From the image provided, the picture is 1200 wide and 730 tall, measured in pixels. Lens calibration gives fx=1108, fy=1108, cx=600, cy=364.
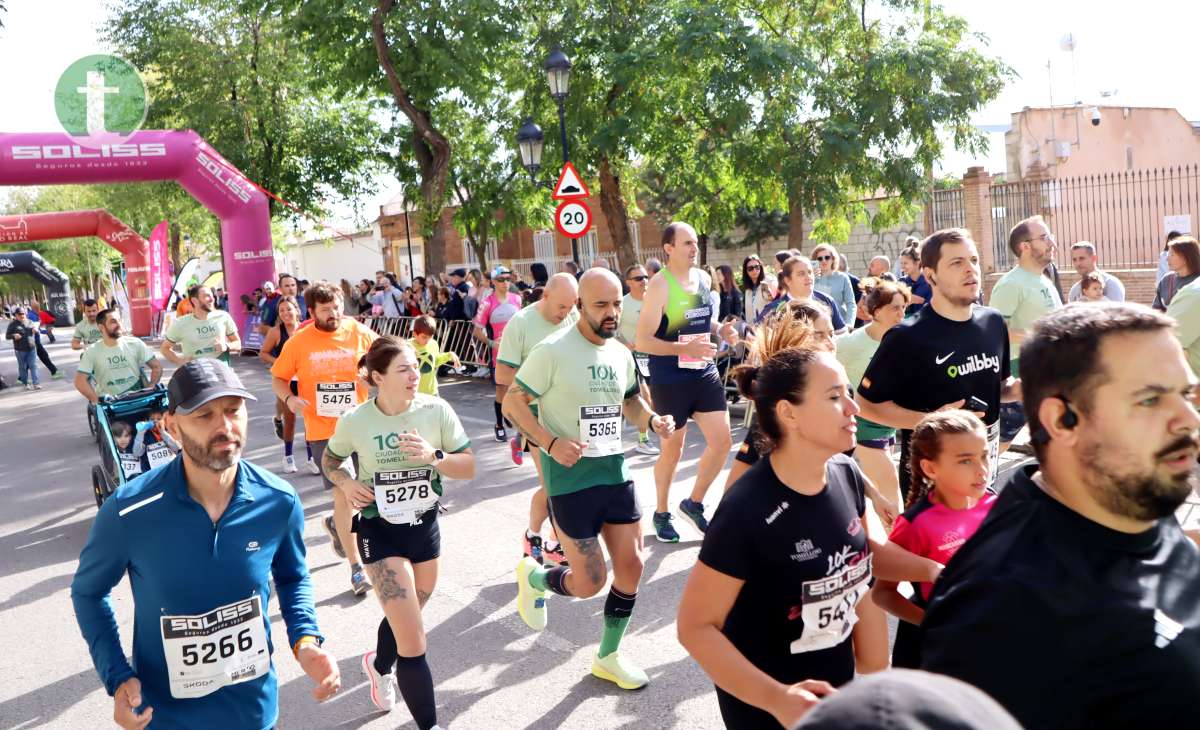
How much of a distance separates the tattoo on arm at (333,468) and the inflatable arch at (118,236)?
35074 mm

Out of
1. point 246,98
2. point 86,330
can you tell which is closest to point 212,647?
point 86,330

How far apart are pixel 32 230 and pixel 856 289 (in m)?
32.7

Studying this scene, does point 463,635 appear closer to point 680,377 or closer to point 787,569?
point 680,377

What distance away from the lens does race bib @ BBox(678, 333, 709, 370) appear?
6.95 m

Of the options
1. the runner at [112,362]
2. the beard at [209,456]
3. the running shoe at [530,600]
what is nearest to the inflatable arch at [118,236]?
the runner at [112,362]

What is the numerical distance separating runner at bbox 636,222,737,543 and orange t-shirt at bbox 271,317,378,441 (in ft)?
6.79

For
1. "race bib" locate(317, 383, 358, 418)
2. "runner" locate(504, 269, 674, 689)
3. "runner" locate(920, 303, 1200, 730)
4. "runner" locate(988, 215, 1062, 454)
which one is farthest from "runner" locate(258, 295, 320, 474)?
"runner" locate(920, 303, 1200, 730)

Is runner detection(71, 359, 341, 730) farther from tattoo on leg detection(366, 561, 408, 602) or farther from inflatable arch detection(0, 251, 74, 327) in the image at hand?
inflatable arch detection(0, 251, 74, 327)

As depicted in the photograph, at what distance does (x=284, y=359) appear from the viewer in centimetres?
782

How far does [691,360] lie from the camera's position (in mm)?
7016

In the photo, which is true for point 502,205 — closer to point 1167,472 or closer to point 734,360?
point 734,360

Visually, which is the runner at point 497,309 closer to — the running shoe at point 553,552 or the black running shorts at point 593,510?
the running shoe at point 553,552

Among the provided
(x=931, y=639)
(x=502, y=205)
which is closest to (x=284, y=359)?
(x=931, y=639)

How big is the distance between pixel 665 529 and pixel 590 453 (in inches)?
88.4
